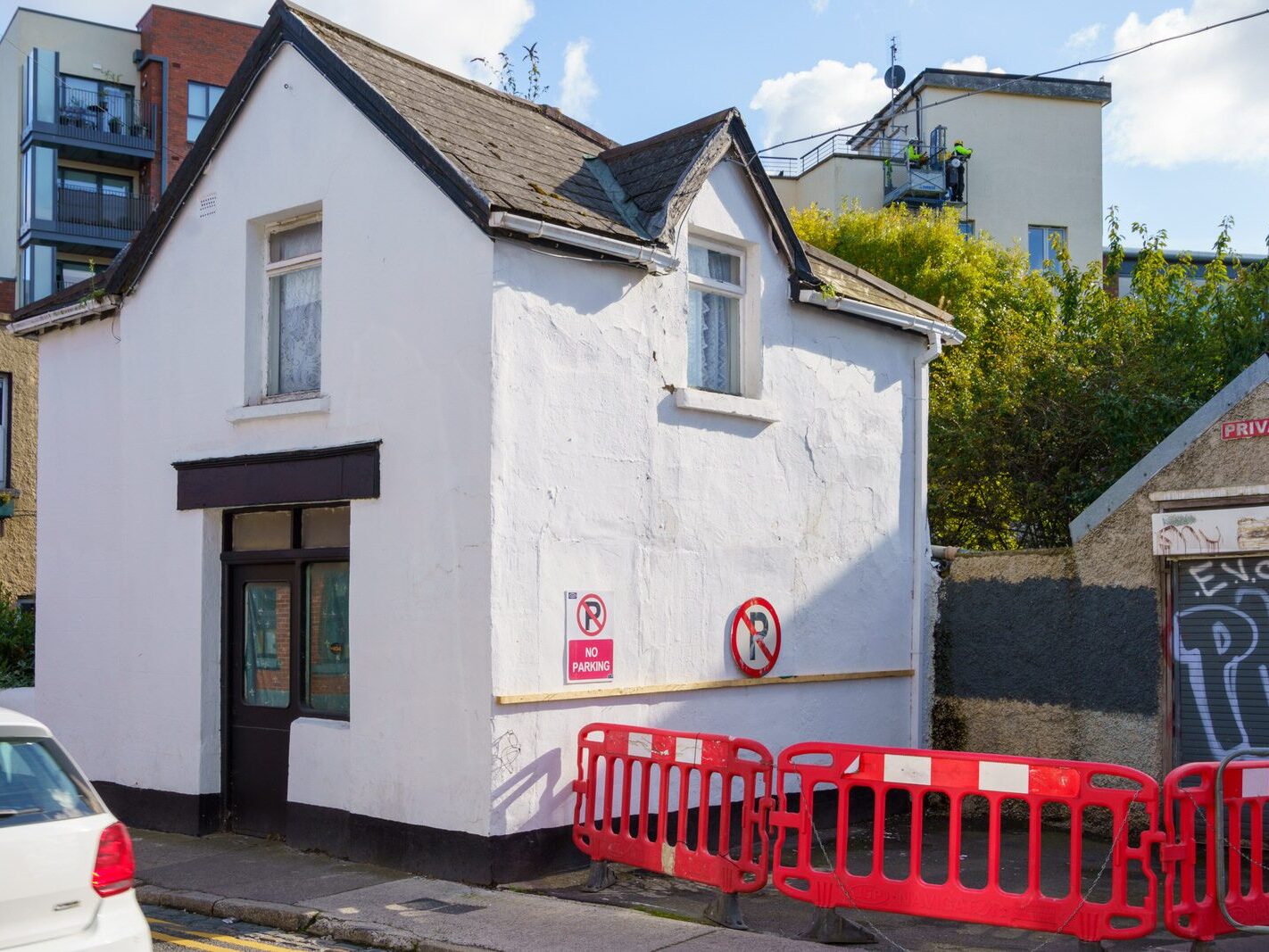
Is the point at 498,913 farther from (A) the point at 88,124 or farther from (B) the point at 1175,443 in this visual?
(A) the point at 88,124

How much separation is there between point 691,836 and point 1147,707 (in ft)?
12.6

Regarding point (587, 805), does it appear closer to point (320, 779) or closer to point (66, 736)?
point (320, 779)

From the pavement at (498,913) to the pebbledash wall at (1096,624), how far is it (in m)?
3.35

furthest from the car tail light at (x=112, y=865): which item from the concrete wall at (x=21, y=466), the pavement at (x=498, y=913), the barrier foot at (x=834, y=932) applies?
the concrete wall at (x=21, y=466)

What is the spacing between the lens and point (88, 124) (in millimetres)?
35312

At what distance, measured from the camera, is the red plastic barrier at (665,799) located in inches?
312

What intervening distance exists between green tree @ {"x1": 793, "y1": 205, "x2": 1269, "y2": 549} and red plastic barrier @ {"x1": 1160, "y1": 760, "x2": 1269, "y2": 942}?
8.92m

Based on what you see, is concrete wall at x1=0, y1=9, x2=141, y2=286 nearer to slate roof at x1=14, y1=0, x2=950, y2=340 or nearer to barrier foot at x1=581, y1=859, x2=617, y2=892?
slate roof at x1=14, y1=0, x2=950, y2=340

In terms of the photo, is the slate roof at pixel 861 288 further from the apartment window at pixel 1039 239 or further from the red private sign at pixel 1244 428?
the apartment window at pixel 1039 239

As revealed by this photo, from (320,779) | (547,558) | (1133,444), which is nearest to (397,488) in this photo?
(547,558)

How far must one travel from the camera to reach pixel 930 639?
41.6 ft

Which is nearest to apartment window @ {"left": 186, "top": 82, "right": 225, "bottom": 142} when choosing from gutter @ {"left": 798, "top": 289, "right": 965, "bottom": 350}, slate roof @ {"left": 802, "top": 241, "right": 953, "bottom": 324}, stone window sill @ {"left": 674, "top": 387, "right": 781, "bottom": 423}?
slate roof @ {"left": 802, "top": 241, "right": 953, "bottom": 324}

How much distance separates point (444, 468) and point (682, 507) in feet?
6.68

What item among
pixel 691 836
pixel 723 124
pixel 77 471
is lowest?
pixel 691 836
